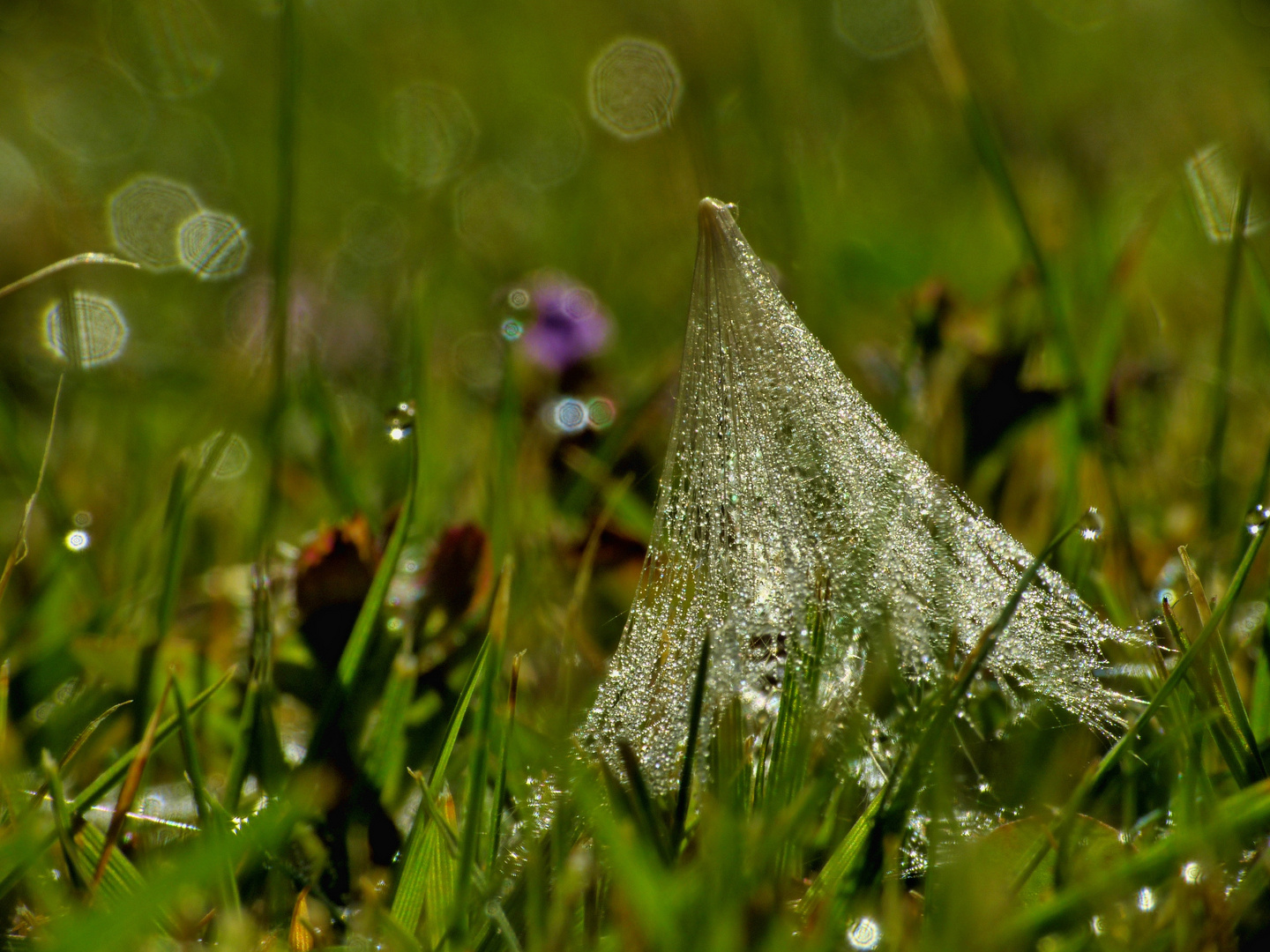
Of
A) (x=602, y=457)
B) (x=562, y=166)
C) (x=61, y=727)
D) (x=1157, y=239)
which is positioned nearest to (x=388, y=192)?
(x=562, y=166)

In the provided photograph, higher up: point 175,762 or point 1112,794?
point 1112,794

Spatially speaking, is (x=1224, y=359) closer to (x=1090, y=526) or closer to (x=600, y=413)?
(x=1090, y=526)

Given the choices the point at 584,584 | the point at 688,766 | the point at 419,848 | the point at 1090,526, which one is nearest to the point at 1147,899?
the point at 688,766

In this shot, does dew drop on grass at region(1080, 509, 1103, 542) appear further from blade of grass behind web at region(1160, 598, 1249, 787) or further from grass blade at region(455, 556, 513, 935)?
grass blade at region(455, 556, 513, 935)

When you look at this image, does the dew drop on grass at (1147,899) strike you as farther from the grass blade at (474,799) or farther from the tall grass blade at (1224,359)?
the tall grass blade at (1224,359)

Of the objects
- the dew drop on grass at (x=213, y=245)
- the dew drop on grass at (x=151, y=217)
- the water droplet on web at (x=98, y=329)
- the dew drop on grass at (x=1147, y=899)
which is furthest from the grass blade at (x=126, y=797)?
the dew drop on grass at (x=151, y=217)

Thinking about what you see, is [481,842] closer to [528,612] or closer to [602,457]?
[528,612]
